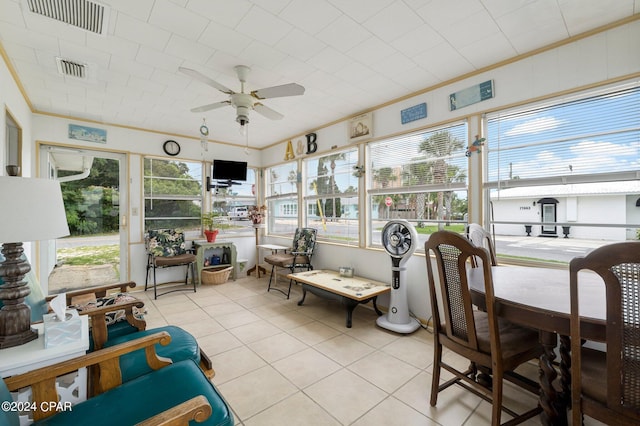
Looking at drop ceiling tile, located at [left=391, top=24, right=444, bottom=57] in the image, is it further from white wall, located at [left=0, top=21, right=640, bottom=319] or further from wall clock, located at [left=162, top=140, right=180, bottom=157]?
wall clock, located at [left=162, top=140, right=180, bottom=157]

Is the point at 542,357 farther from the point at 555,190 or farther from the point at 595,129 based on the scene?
the point at 595,129

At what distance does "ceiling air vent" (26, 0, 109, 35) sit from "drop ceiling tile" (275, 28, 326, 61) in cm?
123

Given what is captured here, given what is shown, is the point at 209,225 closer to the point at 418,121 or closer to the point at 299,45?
the point at 299,45

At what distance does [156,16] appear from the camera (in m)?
1.90

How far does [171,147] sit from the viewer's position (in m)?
4.67

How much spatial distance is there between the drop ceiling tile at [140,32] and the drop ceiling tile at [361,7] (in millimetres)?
1346

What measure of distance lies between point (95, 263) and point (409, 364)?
15.4 feet

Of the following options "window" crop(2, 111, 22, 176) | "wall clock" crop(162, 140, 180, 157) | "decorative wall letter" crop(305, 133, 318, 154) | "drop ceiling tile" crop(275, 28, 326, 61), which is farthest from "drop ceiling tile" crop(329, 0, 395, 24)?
"wall clock" crop(162, 140, 180, 157)

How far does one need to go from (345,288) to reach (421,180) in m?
1.55

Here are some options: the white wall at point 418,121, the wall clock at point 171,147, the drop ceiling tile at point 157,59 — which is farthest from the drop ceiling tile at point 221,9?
the wall clock at point 171,147

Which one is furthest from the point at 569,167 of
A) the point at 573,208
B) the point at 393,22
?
the point at 393,22

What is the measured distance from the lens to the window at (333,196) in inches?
158

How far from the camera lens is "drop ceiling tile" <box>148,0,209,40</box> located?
1.83 m

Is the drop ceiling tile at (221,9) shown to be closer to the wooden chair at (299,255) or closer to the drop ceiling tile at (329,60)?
the drop ceiling tile at (329,60)
